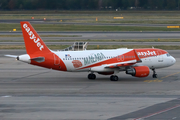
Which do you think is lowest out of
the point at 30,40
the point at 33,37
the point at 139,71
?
the point at 139,71

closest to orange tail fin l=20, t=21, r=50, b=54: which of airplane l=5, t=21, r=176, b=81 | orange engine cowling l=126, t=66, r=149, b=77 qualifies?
airplane l=5, t=21, r=176, b=81

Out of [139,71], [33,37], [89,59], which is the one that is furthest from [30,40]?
[139,71]

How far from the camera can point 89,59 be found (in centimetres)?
3516

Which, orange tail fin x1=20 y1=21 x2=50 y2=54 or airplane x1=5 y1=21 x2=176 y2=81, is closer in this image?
orange tail fin x1=20 y1=21 x2=50 y2=54

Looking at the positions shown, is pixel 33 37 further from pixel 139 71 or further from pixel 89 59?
pixel 139 71

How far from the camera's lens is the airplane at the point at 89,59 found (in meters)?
33.8

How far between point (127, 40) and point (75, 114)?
54.9 m

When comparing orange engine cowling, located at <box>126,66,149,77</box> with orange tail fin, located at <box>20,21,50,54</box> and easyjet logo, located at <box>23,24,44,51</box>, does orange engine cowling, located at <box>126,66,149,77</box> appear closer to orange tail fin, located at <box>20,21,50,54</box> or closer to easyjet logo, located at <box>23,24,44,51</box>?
easyjet logo, located at <box>23,24,44,51</box>

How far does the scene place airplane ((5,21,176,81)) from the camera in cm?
3384

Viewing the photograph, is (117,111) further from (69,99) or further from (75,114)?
(69,99)

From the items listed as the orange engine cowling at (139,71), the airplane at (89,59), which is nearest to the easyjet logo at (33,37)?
the airplane at (89,59)

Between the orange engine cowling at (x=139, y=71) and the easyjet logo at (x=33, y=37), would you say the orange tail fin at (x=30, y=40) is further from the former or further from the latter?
the orange engine cowling at (x=139, y=71)

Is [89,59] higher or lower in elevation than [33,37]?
lower
